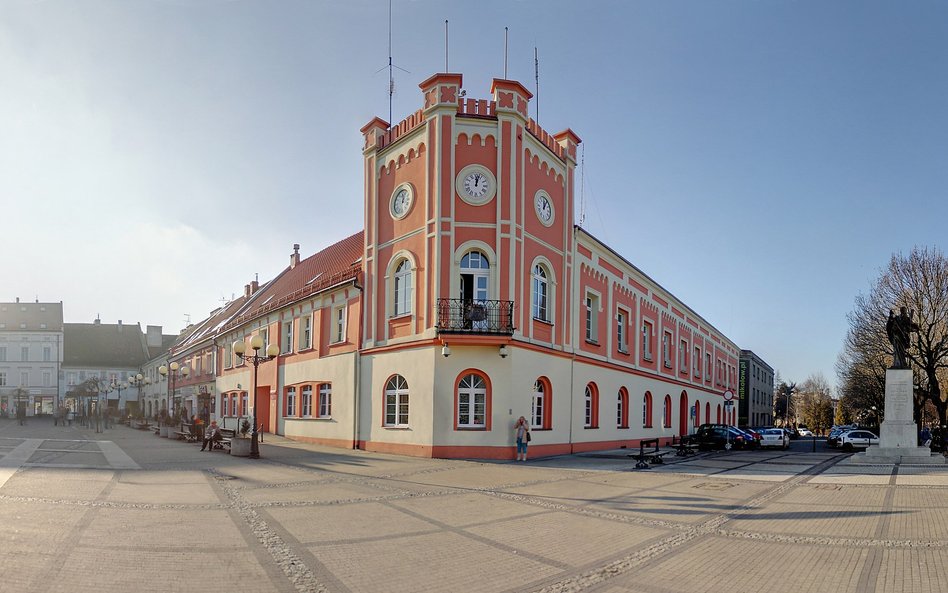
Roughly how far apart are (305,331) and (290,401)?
3.71 m

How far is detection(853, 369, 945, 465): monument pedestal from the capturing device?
21312mm

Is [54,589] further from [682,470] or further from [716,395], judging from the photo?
[716,395]

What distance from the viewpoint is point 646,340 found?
35.6 metres

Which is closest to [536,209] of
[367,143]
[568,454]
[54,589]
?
[367,143]

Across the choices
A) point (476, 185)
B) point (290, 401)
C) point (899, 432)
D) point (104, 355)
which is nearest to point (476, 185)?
point (476, 185)

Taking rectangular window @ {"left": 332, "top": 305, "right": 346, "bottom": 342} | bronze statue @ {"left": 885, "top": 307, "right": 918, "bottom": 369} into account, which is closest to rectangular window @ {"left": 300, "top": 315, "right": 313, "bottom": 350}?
rectangular window @ {"left": 332, "top": 305, "right": 346, "bottom": 342}

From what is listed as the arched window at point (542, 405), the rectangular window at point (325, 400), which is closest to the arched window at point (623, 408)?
the arched window at point (542, 405)

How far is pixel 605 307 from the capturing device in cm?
2931

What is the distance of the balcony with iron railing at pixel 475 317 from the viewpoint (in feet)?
66.8

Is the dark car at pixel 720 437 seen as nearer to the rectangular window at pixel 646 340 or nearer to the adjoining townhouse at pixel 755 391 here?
the rectangular window at pixel 646 340

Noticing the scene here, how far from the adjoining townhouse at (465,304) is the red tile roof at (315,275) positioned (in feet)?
0.99

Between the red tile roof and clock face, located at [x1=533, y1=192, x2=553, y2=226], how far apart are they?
25.5ft

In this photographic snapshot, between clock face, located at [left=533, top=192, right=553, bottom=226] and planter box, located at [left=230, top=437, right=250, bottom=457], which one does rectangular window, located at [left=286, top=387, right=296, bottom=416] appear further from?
clock face, located at [left=533, top=192, right=553, bottom=226]

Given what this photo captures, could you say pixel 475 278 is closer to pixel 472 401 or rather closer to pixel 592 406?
pixel 472 401
